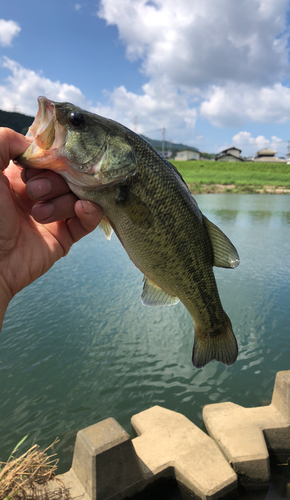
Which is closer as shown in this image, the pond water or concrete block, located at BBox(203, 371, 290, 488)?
concrete block, located at BBox(203, 371, 290, 488)

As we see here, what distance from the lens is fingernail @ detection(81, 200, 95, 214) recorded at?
199 cm

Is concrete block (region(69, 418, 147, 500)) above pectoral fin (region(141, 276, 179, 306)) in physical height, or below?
below

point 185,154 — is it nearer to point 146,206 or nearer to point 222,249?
point 222,249

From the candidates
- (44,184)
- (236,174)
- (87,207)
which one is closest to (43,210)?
(44,184)

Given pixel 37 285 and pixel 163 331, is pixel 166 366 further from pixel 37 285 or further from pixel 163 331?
pixel 37 285

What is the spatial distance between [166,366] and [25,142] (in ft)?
19.4

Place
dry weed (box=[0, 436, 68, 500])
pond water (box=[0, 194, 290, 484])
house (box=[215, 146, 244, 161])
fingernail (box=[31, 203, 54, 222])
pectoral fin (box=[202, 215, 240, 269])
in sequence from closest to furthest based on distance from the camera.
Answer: fingernail (box=[31, 203, 54, 222])
pectoral fin (box=[202, 215, 240, 269])
dry weed (box=[0, 436, 68, 500])
pond water (box=[0, 194, 290, 484])
house (box=[215, 146, 244, 161])

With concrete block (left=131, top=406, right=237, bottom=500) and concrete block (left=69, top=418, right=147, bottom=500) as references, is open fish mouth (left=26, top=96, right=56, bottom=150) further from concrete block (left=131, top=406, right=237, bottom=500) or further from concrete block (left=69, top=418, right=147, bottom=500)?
concrete block (left=131, top=406, right=237, bottom=500)

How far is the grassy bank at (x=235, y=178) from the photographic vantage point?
1845 inches

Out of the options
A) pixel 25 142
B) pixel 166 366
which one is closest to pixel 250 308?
pixel 166 366

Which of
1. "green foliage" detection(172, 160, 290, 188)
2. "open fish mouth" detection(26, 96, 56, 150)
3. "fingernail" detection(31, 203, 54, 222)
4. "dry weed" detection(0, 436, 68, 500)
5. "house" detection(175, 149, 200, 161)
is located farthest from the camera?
"house" detection(175, 149, 200, 161)

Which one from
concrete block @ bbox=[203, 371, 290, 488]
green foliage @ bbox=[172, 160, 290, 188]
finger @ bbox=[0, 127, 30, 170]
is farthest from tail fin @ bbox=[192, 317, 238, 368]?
green foliage @ bbox=[172, 160, 290, 188]

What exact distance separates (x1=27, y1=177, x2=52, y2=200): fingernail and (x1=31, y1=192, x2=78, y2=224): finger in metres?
0.10

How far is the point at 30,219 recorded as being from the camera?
2486 millimetres
